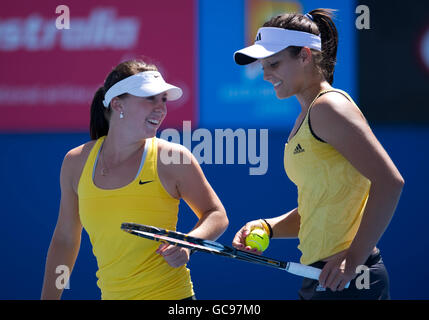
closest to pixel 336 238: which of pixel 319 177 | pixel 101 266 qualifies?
pixel 319 177

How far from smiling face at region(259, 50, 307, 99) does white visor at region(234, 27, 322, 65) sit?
0.11ft

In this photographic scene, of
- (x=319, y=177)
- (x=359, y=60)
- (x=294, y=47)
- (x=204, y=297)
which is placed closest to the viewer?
(x=319, y=177)

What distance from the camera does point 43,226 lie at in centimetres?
516

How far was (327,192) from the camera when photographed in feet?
7.61

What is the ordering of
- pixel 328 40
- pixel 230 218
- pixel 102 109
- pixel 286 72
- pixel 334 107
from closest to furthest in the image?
1. pixel 334 107
2. pixel 286 72
3. pixel 328 40
4. pixel 102 109
5. pixel 230 218

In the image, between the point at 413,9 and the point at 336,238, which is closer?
the point at 336,238

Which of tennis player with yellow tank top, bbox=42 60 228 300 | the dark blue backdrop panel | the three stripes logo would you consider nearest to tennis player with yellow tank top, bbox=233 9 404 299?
the three stripes logo

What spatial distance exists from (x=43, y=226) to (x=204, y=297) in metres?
1.39

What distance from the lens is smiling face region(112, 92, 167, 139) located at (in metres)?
2.66

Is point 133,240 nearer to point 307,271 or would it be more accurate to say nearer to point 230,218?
point 307,271

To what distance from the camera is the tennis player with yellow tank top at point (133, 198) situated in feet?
8.29

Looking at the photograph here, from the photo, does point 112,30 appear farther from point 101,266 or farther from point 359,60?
point 101,266

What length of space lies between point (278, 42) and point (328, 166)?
1.72ft

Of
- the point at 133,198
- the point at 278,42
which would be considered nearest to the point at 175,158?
the point at 133,198
